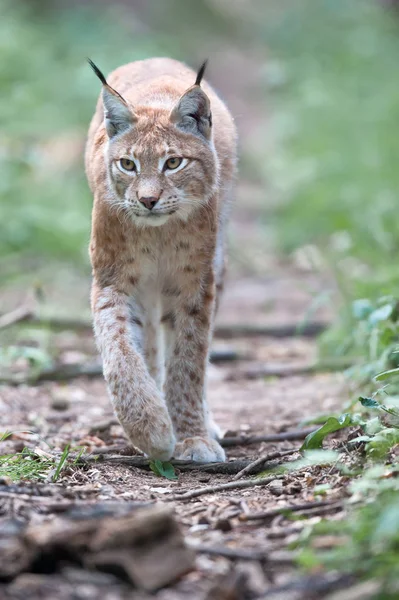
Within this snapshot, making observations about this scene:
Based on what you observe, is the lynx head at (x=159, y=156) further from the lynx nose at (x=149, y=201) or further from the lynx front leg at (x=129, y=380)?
the lynx front leg at (x=129, y=380)

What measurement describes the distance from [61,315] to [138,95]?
2.79 meters

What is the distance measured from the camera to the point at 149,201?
448 cm

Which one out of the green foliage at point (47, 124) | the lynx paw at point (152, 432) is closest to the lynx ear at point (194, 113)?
the lynx paw at point (152, 432)

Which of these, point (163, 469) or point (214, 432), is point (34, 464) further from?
point (214, 432)

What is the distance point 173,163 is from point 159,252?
455mm

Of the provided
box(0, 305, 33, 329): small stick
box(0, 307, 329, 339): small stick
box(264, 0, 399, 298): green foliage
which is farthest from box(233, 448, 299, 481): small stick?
box(0, 307, 329, 339): small stick

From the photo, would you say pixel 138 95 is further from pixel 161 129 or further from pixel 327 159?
pixel 327 159

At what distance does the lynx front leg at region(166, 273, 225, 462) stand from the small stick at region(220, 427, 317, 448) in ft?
0.41

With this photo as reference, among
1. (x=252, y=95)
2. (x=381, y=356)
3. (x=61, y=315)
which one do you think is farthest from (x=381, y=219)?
(x=252, y=95)

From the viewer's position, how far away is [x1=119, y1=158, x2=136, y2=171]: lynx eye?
4.68 metres

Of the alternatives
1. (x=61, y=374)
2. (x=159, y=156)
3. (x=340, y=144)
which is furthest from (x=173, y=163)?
(x=340, y=144)

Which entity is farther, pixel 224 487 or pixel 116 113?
pixel 116 113

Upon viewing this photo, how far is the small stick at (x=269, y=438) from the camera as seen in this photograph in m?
4.87

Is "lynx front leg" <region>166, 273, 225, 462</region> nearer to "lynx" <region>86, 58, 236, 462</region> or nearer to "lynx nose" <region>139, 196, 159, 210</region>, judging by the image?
"lynx" <region>86, 58, 236, 462</region>
